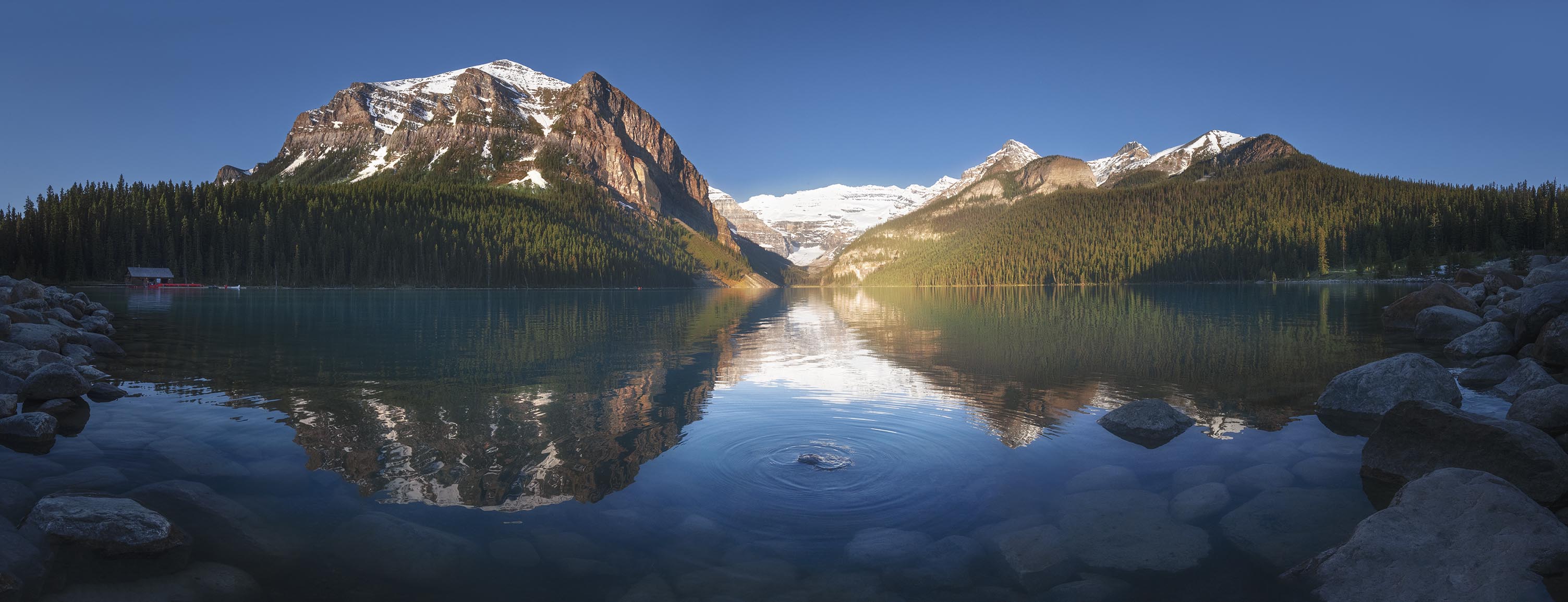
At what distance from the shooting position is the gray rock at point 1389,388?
49.6 feet

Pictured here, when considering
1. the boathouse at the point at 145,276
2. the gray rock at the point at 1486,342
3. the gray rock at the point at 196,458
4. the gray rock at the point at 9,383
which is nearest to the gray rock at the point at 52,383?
the gray rock at the point at 9,383

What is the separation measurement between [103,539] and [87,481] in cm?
391

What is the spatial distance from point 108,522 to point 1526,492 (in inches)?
690

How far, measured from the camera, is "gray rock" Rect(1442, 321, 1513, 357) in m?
23.6

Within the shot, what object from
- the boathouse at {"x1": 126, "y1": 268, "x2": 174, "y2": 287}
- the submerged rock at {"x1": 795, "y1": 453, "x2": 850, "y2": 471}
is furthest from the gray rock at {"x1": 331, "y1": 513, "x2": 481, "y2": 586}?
the boathouse at {"x1": 126, "y1": 268, "x2": 174, "y2": 287}

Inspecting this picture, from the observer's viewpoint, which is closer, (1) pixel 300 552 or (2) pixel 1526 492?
(1) pixel 300 552

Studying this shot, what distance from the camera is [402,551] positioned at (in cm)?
825

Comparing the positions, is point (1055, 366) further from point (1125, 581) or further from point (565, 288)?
point (565, 288)

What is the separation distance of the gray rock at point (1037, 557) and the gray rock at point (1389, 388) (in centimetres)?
1135

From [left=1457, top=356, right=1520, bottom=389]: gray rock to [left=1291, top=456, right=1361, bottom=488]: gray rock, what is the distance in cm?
1095

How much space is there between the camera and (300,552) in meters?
8.28

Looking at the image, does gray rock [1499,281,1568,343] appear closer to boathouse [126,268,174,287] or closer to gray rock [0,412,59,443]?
gray rock [0,412,59,443]

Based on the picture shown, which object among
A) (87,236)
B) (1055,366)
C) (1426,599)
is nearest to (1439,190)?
(1055,366)

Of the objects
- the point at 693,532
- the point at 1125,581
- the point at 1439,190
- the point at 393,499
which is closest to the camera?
the point at 1125,581
